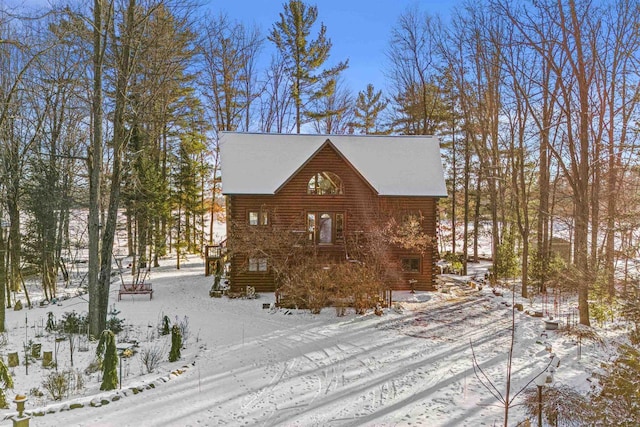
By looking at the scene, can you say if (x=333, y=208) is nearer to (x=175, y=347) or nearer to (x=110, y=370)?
(x=175, y=347)

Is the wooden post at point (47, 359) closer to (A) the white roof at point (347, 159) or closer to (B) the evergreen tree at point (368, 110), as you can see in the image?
(A) the white roof at point (347, 159)

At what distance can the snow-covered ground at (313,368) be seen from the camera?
292 inches

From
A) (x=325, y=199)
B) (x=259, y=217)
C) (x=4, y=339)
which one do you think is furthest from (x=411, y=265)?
(x=4, y=339)

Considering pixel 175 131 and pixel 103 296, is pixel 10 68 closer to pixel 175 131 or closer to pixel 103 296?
pixel 103 296

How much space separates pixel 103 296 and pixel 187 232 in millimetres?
15157

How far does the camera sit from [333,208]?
19.5 metres

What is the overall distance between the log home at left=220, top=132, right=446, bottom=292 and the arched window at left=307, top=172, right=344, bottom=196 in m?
0.05

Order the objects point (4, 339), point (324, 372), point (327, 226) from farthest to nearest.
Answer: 1. point (327, 226)
2. point (4, 339)
3. point (324, 372)

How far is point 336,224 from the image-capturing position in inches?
772

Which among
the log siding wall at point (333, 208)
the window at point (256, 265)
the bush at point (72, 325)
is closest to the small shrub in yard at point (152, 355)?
the bush at point (72, 325)

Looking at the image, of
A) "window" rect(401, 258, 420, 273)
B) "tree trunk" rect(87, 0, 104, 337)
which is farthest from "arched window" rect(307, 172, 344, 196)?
"tree trunk" rect(87, 0, 104, 337)

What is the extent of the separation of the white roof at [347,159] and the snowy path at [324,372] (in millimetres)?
6217

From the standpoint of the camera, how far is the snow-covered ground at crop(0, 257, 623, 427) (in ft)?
24.3

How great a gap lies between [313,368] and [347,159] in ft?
36.7
